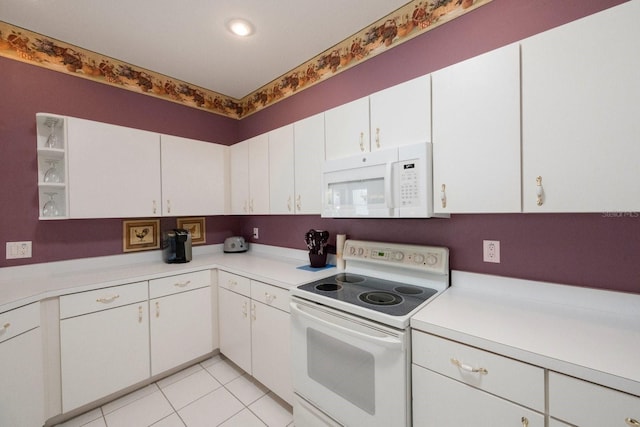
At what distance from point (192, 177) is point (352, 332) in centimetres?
215

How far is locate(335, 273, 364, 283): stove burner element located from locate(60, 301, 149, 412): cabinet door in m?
1.51

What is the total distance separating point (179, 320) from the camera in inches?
82.8

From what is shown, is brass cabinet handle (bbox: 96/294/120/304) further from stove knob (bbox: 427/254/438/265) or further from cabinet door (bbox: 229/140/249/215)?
stove knob (bbox: 427/254/438/265)

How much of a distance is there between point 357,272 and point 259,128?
206cm

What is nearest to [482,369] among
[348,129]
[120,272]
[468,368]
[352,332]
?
[468,368]

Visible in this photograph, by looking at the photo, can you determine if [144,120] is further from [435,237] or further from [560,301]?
[560,301]

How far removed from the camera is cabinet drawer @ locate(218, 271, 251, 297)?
6.55ft

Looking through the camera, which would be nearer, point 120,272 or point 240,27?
point 240,27

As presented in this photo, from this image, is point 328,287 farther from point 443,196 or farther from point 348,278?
point 443,196

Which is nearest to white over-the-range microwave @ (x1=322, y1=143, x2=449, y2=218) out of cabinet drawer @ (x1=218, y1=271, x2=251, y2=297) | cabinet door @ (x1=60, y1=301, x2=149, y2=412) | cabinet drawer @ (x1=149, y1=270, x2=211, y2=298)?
cabinet drawer @ (x1=218, y1=271, x2=251, y2=297)

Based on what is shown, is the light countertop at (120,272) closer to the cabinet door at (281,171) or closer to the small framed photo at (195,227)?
the small framed photo at (195,227)

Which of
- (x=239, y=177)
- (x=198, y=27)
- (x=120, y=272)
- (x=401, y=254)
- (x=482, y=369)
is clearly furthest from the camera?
(x=239, y=177)

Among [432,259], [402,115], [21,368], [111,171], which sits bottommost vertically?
[21,368]

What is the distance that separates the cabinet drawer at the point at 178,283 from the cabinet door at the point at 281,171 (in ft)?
2.81
